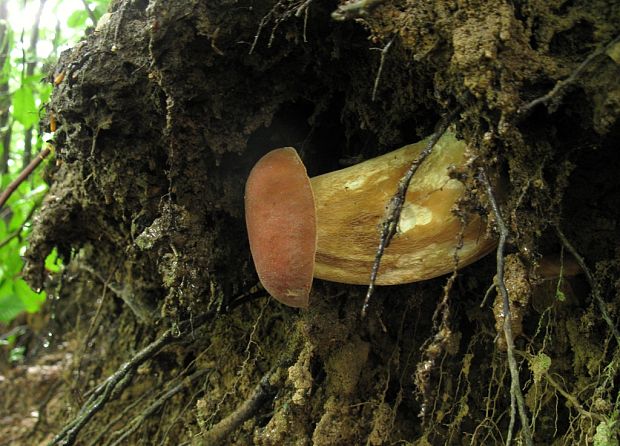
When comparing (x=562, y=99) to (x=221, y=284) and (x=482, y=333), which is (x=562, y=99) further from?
(x=221, y=284)

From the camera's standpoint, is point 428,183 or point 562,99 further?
point 428,183

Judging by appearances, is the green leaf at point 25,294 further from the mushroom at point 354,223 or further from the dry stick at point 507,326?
the dry stick at point 507,326

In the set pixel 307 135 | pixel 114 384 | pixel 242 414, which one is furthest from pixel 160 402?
pixel 307 135

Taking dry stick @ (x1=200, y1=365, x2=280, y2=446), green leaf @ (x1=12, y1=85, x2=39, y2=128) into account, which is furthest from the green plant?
dry stick @ (x1=200, y1=365, x2=280, y2=446)

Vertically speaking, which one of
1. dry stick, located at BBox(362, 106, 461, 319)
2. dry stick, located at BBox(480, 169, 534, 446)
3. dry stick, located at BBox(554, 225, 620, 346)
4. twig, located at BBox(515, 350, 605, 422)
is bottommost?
twig, located at BBox(515, 350, 605, 422)

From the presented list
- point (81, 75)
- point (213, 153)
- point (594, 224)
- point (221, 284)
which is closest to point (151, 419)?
point (221, 284)

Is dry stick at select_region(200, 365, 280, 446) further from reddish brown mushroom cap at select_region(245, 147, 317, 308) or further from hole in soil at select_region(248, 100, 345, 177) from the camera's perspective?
hole in soil at select_region(248, 100, 345, 177)
